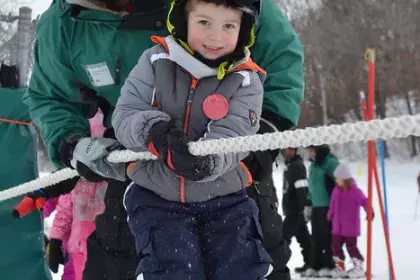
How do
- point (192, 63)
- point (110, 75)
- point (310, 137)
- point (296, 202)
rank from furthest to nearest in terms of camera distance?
point (296, 202) < point (110, 75) < point (192, 63) < point (310, 137)

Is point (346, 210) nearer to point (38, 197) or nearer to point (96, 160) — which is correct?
point (38, 197)

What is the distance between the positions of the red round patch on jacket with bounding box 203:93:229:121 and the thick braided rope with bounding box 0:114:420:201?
4.4 inches

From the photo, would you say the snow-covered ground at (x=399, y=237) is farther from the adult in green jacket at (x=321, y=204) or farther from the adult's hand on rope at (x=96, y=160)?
the adult's hand on rope at (x=96, y=160)

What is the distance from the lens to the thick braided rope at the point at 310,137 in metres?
1.04

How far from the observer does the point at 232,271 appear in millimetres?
1545

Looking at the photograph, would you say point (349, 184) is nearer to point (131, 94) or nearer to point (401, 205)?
point (131, 94)

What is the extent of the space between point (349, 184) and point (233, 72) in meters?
5.33

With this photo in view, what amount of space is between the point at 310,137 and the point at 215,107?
1.06 ft

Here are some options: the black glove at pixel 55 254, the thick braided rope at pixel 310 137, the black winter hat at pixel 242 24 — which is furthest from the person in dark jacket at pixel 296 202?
the thick braided rope at pixel 310 137

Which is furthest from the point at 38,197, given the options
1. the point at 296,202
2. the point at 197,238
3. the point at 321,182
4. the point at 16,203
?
the point at 321,182

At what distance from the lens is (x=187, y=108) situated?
A: 160cm

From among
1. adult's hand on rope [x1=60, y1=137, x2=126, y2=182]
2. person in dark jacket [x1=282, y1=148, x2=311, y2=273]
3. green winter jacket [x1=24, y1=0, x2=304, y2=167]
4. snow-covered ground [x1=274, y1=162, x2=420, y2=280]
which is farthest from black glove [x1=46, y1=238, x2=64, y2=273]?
snow-covered ground [x1=274, y1=162, x2=420, y2=280]

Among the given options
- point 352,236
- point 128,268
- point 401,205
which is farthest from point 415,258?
point 128,268

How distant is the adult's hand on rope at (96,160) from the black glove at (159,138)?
1.07 feet
